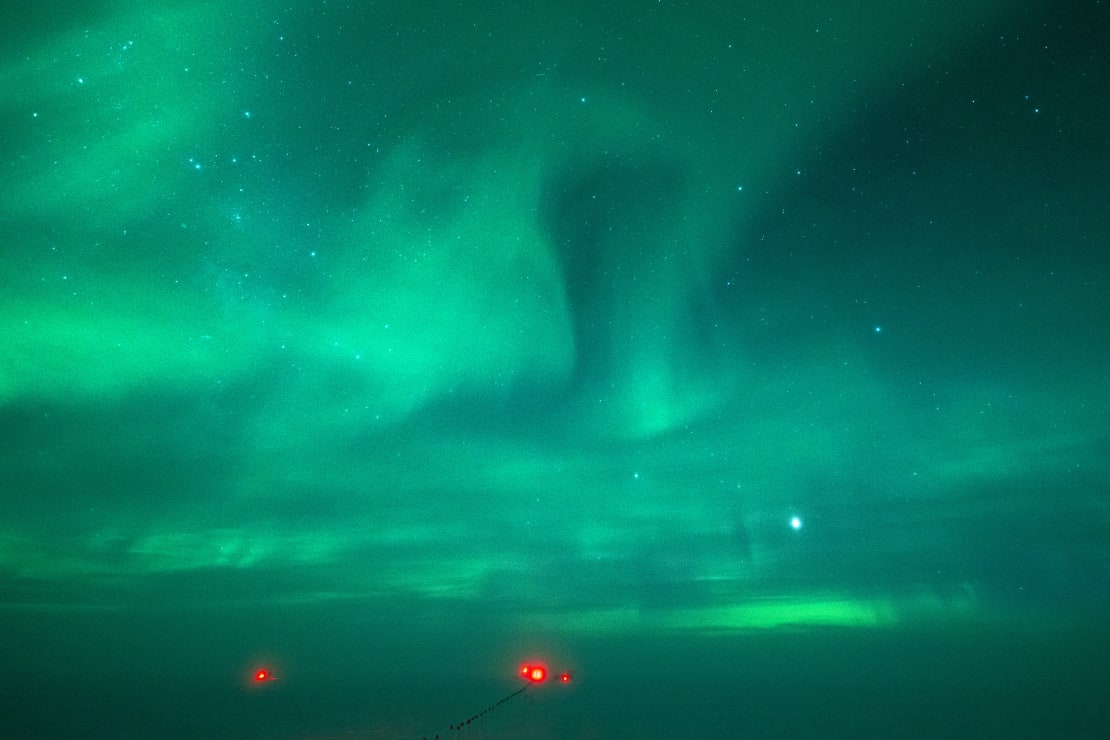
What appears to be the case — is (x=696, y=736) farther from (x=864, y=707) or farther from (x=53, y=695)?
(x=53, y=695)

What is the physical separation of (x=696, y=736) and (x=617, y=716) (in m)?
12.2

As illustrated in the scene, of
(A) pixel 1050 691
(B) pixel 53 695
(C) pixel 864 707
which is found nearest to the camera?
(C) pixel 864 707

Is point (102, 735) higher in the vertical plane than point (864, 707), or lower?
higher

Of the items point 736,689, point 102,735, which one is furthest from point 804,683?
point 102,735

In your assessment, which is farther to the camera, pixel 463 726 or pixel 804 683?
pixel 804 683

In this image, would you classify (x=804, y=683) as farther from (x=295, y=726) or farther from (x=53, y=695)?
(x=53, y=695)

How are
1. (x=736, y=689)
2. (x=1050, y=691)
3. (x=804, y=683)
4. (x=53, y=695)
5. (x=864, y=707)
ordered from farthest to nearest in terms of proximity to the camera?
1. (x=804, y=683)
2. (x=736, y=689)
3. (x=53, y=695)
4. (x=1050, y=691)
5. (x=864, y=707)

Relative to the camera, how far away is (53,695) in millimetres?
90875

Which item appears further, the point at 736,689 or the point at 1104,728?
the point at 736,689

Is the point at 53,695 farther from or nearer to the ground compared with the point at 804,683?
farther from the ground

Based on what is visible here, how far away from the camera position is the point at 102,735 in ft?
170

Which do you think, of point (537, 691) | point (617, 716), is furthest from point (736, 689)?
point (617, 716)

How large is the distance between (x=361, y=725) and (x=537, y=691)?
43.1 metres

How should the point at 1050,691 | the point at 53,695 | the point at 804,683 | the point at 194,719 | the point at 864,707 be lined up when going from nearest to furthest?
the point at 194,719
the point at 864,707
the point at 1050,691
the point at 53,695
the point at 804,683
